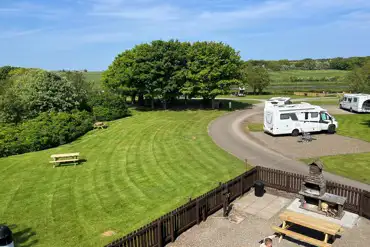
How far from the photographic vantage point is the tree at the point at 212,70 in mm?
46406

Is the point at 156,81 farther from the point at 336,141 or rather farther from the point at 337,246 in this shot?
the point at 337,246

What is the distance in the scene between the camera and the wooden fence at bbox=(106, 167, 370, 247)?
1134 centimetres

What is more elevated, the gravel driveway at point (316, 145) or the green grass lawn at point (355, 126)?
the green grass lawn at point (355, 126)

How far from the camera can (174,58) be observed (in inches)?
1907

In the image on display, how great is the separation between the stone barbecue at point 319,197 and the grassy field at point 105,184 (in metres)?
5.30

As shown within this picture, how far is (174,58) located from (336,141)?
28.4 m

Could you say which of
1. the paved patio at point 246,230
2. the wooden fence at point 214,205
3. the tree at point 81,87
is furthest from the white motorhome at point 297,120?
the tree at point 81,87

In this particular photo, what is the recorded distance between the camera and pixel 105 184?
1903 cm

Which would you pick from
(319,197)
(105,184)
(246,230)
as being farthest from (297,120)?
(105,184)

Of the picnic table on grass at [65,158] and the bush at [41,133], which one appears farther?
the bush at [41,133]

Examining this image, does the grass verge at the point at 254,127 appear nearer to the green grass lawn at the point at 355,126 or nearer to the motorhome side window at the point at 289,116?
the motorhome side window at the point at 289,116

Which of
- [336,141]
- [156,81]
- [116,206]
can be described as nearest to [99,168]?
[116,206]

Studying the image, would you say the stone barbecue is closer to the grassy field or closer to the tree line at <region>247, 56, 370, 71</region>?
the grassy field

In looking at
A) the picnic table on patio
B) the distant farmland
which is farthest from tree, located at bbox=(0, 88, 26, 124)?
the picnic table on patio
